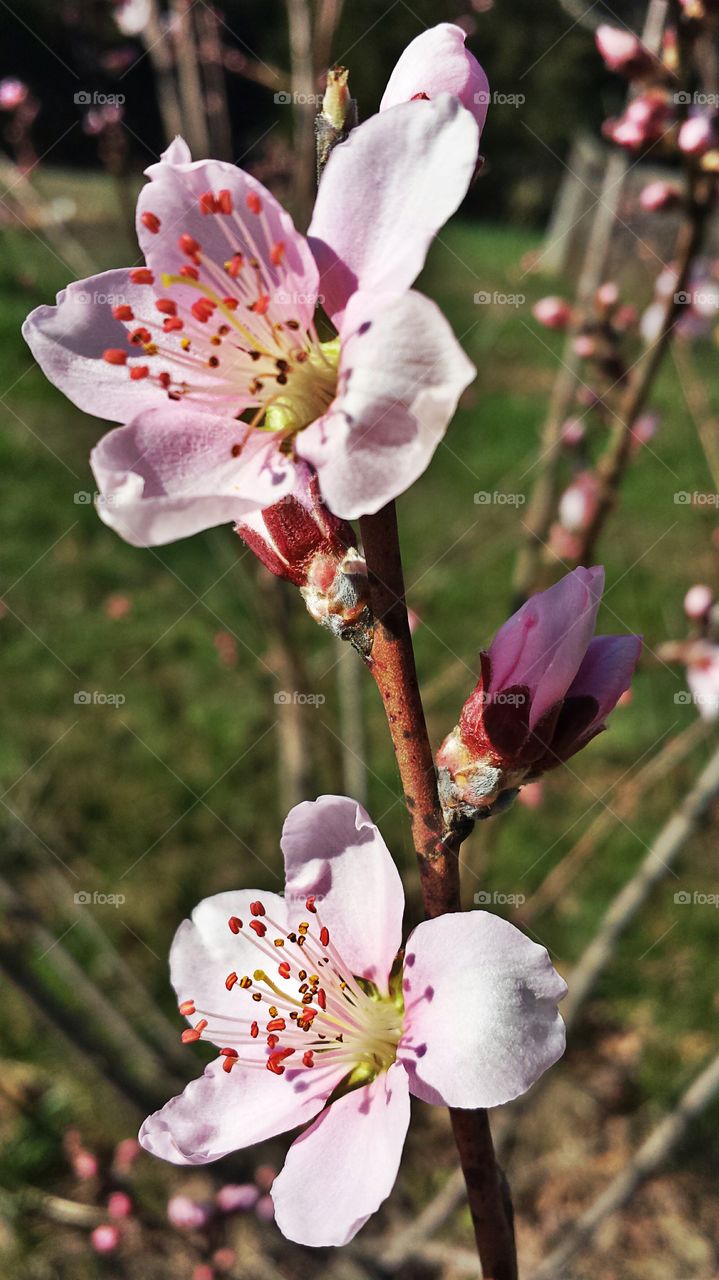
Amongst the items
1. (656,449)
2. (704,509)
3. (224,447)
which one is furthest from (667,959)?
(656,449)

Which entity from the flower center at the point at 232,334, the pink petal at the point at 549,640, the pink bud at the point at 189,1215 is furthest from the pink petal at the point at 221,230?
the pink bud at the point at 189,1215

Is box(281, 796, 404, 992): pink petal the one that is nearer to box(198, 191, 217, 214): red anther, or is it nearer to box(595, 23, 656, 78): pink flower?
box(198, 191, 217, 214): red anther

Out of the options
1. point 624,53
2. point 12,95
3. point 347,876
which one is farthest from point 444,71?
point 12,95

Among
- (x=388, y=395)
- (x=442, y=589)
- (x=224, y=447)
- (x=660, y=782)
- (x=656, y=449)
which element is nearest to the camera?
(x=388, y=395)

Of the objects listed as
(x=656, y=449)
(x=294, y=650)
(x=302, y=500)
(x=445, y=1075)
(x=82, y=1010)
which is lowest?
(x=656, y=449)

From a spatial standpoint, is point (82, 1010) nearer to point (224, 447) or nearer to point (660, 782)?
point (660, 782)
